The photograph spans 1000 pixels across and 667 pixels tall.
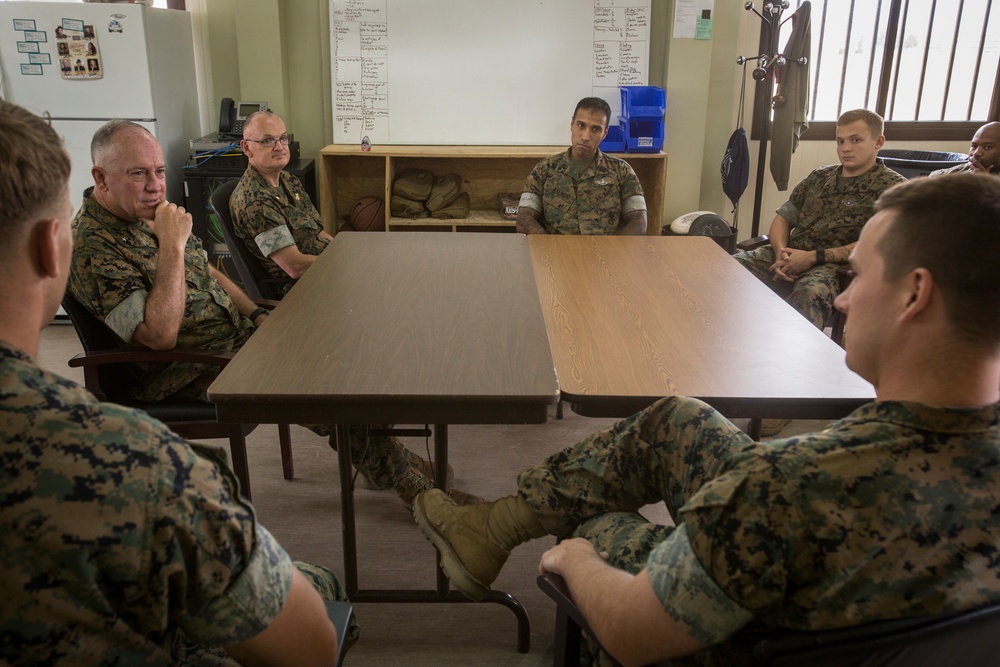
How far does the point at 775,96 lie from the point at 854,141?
1.24m

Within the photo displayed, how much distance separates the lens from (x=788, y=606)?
95 centimetres

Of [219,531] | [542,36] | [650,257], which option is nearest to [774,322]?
[650,257]

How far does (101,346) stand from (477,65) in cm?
336

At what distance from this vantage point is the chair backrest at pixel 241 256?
287 centimetres

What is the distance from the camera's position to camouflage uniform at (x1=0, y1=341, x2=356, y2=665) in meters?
0.74

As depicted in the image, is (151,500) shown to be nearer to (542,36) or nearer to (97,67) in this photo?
(97,67)

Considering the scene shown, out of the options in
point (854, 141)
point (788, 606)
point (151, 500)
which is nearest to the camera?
point (151, 500)

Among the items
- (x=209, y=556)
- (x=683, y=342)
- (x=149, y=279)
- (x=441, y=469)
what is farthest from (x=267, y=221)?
(x=209, y=556)

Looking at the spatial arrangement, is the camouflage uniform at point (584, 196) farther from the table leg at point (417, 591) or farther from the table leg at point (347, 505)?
the table leg at point (347, 505)

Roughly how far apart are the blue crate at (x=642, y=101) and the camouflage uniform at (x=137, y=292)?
9.83 ft

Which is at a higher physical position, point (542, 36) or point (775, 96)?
point (542, 36)

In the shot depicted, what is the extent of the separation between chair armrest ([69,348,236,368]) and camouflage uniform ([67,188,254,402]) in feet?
0.17

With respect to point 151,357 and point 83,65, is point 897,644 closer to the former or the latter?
point 151,357

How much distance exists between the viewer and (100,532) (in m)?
0.75
